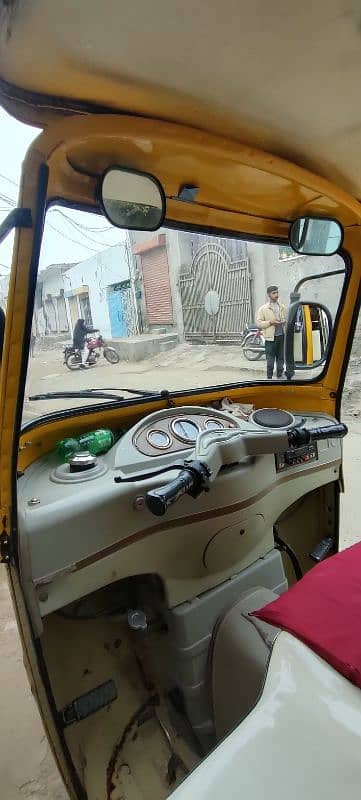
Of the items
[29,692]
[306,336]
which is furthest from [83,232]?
[29,692]

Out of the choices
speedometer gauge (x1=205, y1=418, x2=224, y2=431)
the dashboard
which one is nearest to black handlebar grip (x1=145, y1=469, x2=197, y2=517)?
the dashboard

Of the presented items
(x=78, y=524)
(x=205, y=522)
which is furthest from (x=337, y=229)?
(x=78, y=524)

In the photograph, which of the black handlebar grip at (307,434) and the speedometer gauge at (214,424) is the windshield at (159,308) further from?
the black handlebar grip at (307,434)

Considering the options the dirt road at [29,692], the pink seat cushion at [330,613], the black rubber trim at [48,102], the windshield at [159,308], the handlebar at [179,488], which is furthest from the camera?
the dirt road at [29,692]

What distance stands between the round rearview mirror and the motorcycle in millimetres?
437

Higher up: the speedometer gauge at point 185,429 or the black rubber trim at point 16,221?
the black rubber trim at point 16,221

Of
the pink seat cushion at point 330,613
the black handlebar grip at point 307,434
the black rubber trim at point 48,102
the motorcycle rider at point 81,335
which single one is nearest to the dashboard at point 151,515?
the black handlebar grip at point 307,434

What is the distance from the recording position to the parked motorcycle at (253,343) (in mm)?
2041

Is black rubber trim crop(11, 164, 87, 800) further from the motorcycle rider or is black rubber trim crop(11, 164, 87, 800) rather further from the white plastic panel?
the white plastic panel

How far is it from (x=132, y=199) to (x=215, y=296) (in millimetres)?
644

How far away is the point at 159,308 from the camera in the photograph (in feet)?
5.90

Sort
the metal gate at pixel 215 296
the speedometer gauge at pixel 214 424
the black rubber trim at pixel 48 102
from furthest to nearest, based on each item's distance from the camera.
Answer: the metal gate at pixel 215 296 → the speedometer gauge at pixel 214 424 → the black rubber trim at pixel 48 102

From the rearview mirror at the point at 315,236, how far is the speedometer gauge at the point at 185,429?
40.7 inches

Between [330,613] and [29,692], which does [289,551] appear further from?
[29,692]
